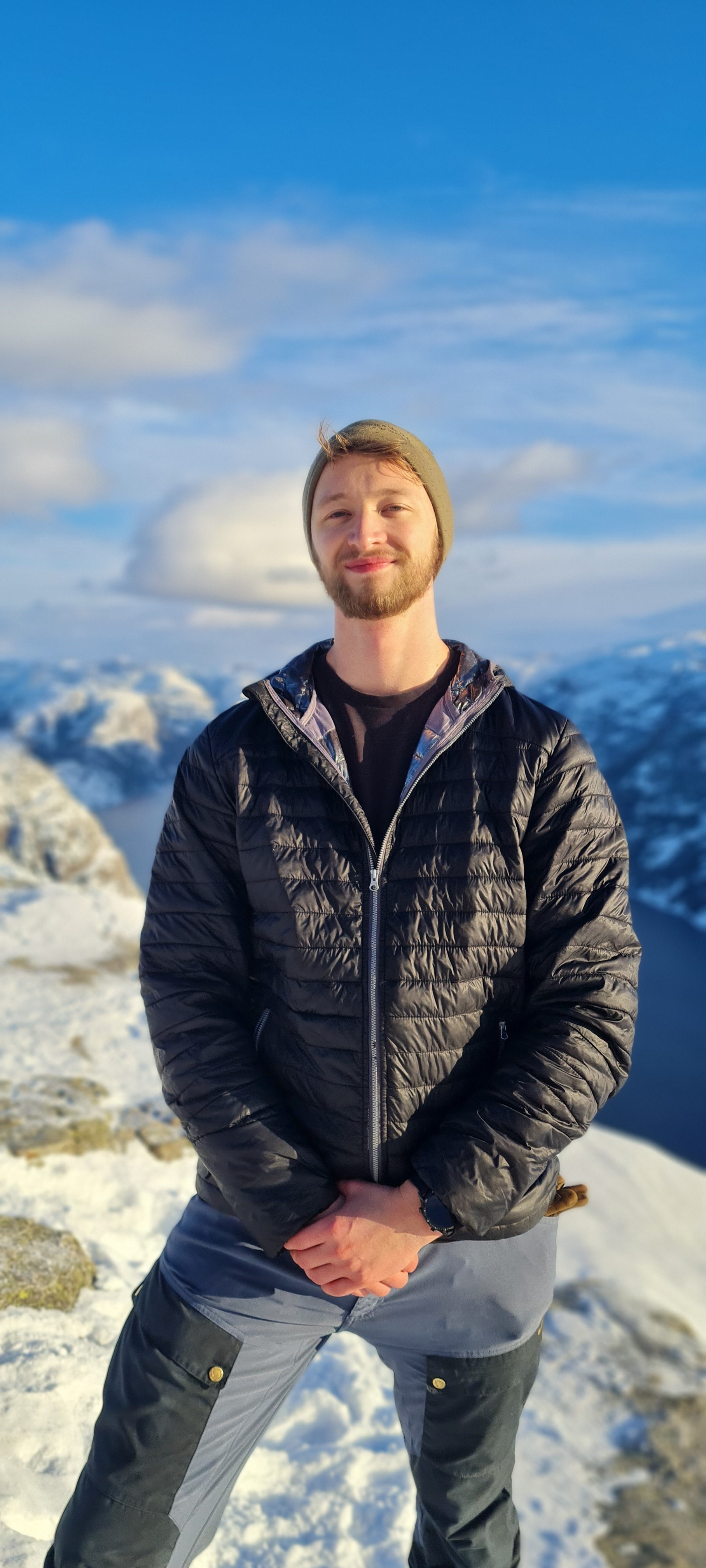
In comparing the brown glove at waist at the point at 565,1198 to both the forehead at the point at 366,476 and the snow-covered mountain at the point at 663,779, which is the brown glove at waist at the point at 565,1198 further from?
the snow-covered mountain at the point at 663,779

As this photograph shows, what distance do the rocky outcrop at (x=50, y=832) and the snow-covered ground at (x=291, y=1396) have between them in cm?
6172

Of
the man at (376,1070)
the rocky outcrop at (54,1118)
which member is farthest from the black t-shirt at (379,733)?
the rocky outcrop at (54,1118)

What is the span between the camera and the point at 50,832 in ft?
306

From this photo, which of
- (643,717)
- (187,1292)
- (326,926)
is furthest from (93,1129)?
(643,717)

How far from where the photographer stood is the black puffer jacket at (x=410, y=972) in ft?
7.76

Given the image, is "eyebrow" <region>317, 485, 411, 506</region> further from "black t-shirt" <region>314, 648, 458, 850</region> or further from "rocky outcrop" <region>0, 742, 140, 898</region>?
"rocky outcrop" <region>0, 742, 140, 898</region>

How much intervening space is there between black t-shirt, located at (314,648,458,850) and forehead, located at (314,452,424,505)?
1.88 ft

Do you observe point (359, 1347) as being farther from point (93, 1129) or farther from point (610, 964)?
point (610, 964)

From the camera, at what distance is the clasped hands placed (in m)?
2.32

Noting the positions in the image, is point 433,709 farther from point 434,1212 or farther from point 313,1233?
point 313,1233

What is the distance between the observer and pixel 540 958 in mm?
2457

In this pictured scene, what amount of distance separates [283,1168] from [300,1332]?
1.88ft

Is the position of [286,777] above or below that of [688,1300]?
above

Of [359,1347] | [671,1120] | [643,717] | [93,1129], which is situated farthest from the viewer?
[643,717]
